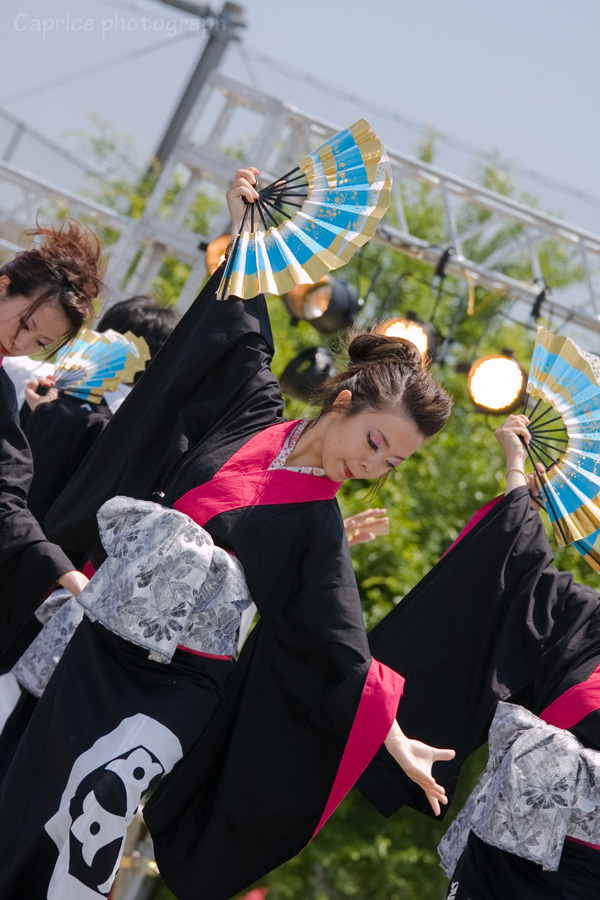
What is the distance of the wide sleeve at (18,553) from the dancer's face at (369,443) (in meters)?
0.71

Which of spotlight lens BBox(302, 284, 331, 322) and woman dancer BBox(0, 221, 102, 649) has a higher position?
spotlight lens BBox(302, 284, 331, 322)

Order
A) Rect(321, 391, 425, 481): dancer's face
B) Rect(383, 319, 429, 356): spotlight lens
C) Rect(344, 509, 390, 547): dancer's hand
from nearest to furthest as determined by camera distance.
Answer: Rect(321, 391, 425, 481): dancer's face → Rect(344, 509, 390, 547): dancer's hand → Rect(383, 319, 429, 356): spotlight lens

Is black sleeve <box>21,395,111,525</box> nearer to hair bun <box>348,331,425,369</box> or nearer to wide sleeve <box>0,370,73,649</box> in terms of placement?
wide sleeve <box>0,370,73,649</box>

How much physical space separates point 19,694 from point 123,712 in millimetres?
725

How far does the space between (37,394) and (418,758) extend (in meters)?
1.79

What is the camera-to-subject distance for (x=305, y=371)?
4699 millimetres

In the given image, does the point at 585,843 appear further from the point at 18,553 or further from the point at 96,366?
the point at 96,366

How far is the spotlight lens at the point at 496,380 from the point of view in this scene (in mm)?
3748

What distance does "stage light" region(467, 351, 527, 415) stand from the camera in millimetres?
3748

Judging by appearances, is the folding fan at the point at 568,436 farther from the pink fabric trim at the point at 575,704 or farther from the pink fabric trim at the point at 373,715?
the pink fabric trim at the point at 373,715

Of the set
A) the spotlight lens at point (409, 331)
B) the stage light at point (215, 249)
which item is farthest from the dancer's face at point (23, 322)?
the stage light at point (215, 249)

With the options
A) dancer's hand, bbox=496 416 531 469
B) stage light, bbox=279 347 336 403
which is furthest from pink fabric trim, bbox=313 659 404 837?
stage light, bbox=279 347 336 403

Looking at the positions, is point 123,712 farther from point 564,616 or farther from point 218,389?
point 564,616

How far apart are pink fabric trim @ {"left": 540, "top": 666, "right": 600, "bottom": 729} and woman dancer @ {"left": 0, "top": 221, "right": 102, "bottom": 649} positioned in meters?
1.24
